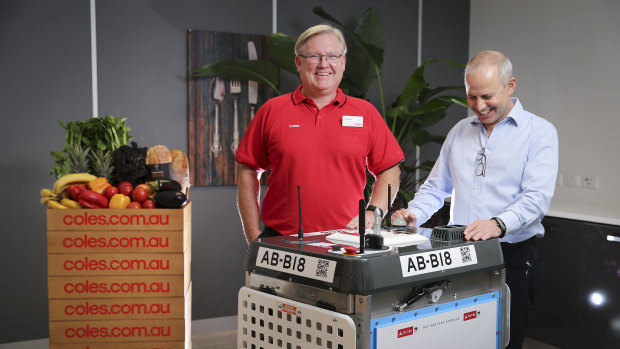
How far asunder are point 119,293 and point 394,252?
1602 mm

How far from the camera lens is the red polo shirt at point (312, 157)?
220cm

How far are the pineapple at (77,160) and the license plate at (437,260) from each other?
73.7 inches

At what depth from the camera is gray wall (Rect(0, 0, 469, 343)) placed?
3680 millimetres

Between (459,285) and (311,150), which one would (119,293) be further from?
(459,285)

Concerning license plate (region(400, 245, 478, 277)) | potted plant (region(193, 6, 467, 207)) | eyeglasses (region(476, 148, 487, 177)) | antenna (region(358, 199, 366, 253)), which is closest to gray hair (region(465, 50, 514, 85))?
eyeglasses (region(476, 148, 487, 177))

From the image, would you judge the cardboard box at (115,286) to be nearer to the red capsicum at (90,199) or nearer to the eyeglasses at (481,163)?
the red capsicum at (90,199)

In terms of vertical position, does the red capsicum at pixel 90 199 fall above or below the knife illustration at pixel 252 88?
below

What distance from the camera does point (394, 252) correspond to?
4.50 feet

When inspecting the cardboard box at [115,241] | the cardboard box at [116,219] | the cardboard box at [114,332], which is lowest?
the cardboard box at [114,332]

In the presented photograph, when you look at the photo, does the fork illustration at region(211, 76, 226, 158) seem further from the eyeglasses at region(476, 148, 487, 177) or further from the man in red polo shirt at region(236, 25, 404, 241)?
the eyeglasses at region(476, 148, 487, 177)

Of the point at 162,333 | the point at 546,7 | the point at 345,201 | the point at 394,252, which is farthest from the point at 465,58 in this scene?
the point at 394,252

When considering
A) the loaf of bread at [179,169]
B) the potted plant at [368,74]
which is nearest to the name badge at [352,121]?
the loaf of bread at [179,169]

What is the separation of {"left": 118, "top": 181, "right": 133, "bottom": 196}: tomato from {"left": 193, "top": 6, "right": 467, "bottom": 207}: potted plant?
1.51 m

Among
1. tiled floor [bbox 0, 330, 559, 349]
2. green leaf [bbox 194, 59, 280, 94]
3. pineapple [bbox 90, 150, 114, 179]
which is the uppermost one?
green leaf [bbox 194, 59, 280, 94]
